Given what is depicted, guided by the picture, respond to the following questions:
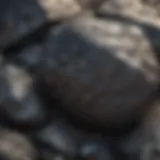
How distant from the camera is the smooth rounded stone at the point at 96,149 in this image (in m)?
1.32

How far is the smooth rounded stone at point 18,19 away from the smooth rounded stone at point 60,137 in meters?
0.30

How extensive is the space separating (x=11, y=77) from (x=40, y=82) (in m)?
0.08

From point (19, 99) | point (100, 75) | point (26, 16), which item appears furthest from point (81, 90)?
point (26, 16)

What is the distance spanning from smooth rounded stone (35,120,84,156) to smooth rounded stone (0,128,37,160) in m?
0.04

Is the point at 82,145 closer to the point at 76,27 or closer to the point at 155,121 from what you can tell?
the point at 155,121

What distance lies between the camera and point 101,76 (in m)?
Answer: 1.36

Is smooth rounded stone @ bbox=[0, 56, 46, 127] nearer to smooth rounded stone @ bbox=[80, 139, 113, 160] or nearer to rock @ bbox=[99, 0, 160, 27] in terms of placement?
smooth rounded stone @ bbox=[80, 139, 113, 160]

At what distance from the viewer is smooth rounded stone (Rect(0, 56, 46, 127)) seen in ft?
4.37

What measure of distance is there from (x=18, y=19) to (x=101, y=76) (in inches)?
13.1

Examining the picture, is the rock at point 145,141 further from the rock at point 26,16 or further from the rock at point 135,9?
the rock at point 26,16

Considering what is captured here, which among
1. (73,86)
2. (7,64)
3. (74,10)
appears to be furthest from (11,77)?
(74,10)

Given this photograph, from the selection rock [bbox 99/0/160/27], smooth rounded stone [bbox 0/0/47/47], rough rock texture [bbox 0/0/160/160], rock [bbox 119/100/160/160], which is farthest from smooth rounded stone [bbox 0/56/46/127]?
rock [bbox 99/0/160/27]

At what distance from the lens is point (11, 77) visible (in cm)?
139

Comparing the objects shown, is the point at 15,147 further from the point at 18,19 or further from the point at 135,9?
the point at 135,9
